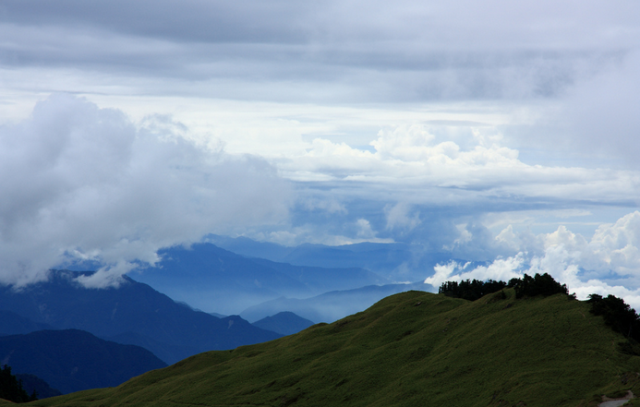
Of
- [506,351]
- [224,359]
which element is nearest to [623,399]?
[506,351]

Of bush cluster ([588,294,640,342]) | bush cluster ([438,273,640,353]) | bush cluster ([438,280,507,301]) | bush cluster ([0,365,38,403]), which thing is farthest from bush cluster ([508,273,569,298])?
bush cluster ([0,365,38,403])

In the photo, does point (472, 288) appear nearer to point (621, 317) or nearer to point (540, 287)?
point (540, 287)

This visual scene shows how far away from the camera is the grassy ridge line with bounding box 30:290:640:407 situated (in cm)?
4841

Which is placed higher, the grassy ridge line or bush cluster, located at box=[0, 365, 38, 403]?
bush cluster, located at box=[0, 365, 38, 403]

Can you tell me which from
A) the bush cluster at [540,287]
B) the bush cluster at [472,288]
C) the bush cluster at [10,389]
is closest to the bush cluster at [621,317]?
the bush cluster at [540,287]

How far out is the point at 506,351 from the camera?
57594 mm

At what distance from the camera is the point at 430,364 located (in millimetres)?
63719

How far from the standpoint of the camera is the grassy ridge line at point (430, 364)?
1906 inches

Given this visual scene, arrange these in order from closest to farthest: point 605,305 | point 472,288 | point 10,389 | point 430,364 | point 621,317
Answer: point 621,317
point 605,305
point 430,364
point 472,288
point 10,389

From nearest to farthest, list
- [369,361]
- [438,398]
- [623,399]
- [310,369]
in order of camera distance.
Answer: [623,399]
[438,398]
[369,361]
[310,369]

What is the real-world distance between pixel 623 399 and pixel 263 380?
5287cm

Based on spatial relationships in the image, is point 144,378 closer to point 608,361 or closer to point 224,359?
point 224,359

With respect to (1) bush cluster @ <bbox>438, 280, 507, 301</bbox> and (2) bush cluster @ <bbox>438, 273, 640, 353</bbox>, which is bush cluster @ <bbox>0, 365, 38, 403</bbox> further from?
(2) bush cluster @ <bbox>438, 273, 640, 353</bbox>

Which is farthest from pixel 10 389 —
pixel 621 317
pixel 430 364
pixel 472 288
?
pixel 621 317
